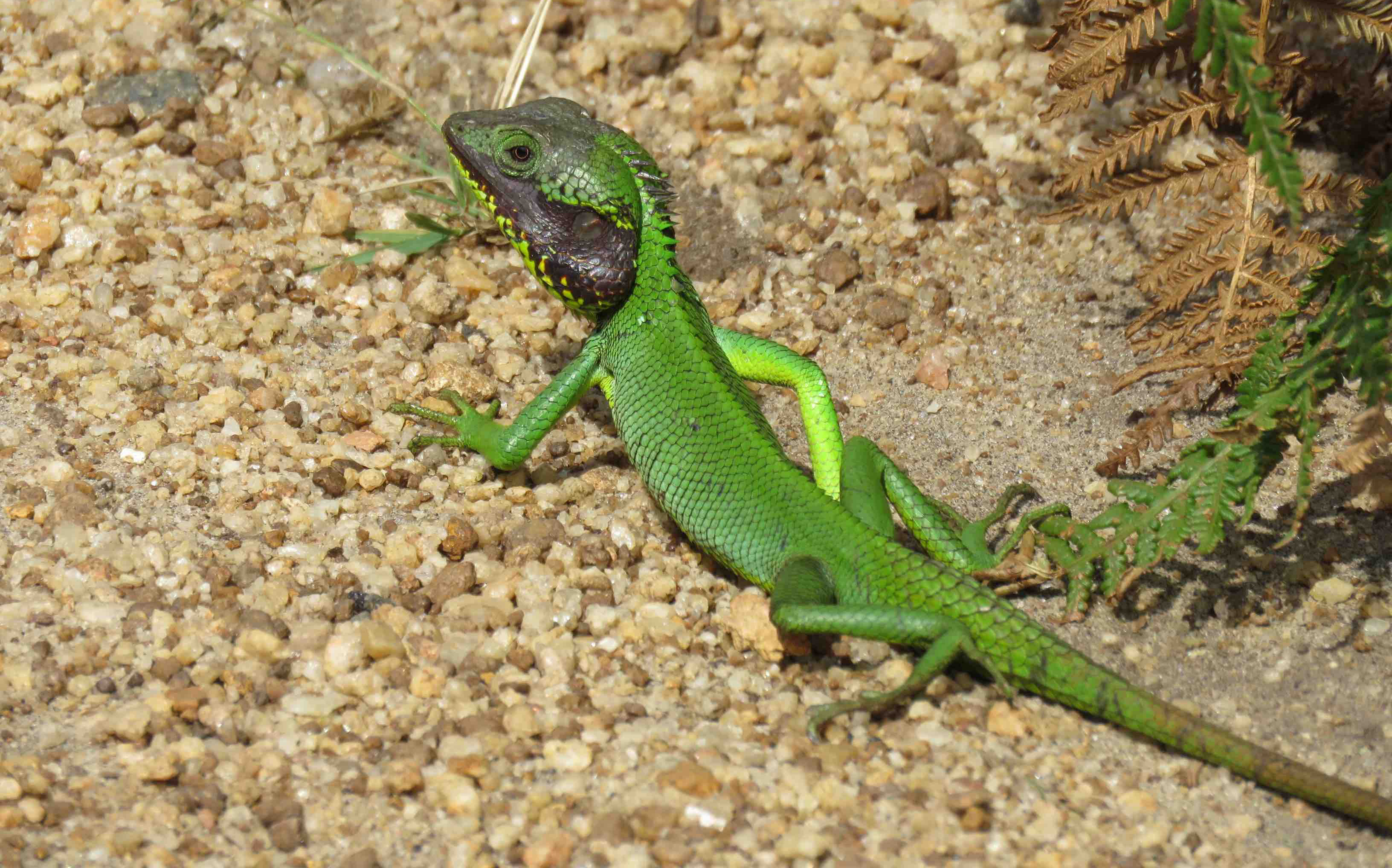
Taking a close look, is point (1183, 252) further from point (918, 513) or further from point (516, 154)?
point (516, 154)

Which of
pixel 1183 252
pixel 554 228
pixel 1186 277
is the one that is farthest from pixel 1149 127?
pixel 554 228

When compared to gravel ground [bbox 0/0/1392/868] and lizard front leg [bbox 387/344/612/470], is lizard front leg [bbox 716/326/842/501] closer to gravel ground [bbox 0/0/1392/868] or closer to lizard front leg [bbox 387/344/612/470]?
gravel ground [bbox 0/0/1392/868]

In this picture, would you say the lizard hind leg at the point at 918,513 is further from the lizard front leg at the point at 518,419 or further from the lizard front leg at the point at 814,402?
the lizard front leg at the point at 518,419

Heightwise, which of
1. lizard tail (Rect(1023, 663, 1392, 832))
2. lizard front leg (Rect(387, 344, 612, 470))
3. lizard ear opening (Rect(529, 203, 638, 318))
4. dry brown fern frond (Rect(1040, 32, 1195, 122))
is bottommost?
lizard front leg (Rect(387, 344, 612, 470))

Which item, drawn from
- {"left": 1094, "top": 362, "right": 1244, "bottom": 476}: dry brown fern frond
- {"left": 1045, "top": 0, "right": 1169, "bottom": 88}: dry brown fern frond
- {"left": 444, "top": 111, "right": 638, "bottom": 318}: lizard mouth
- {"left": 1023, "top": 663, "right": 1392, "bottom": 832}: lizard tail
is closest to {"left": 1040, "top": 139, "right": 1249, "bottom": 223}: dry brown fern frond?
{"left": 1045, "top": 0, "right": 1169, "bottom": 88}: dry brown fern frond

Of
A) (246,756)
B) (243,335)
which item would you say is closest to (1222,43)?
(246,756)

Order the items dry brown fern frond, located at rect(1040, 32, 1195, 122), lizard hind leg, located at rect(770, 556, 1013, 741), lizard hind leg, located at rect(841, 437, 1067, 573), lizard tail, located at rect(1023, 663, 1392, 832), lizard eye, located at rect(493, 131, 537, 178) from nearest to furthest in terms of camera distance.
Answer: lizard tail, located at rect(1023, 663, 1392, 832) → lizard hind leg, located at rect(770, 556, 1013, 741) → lizard hind leg, located at rect(841, 437, 1067, 573) → lizard eye, located at rect(493, 131, 537, 178) → dry brown fern frond, located at rect(1040, 32, 1195, 122)

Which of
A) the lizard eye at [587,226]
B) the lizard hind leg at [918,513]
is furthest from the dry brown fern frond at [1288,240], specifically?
the lizard eye at [587,226]
